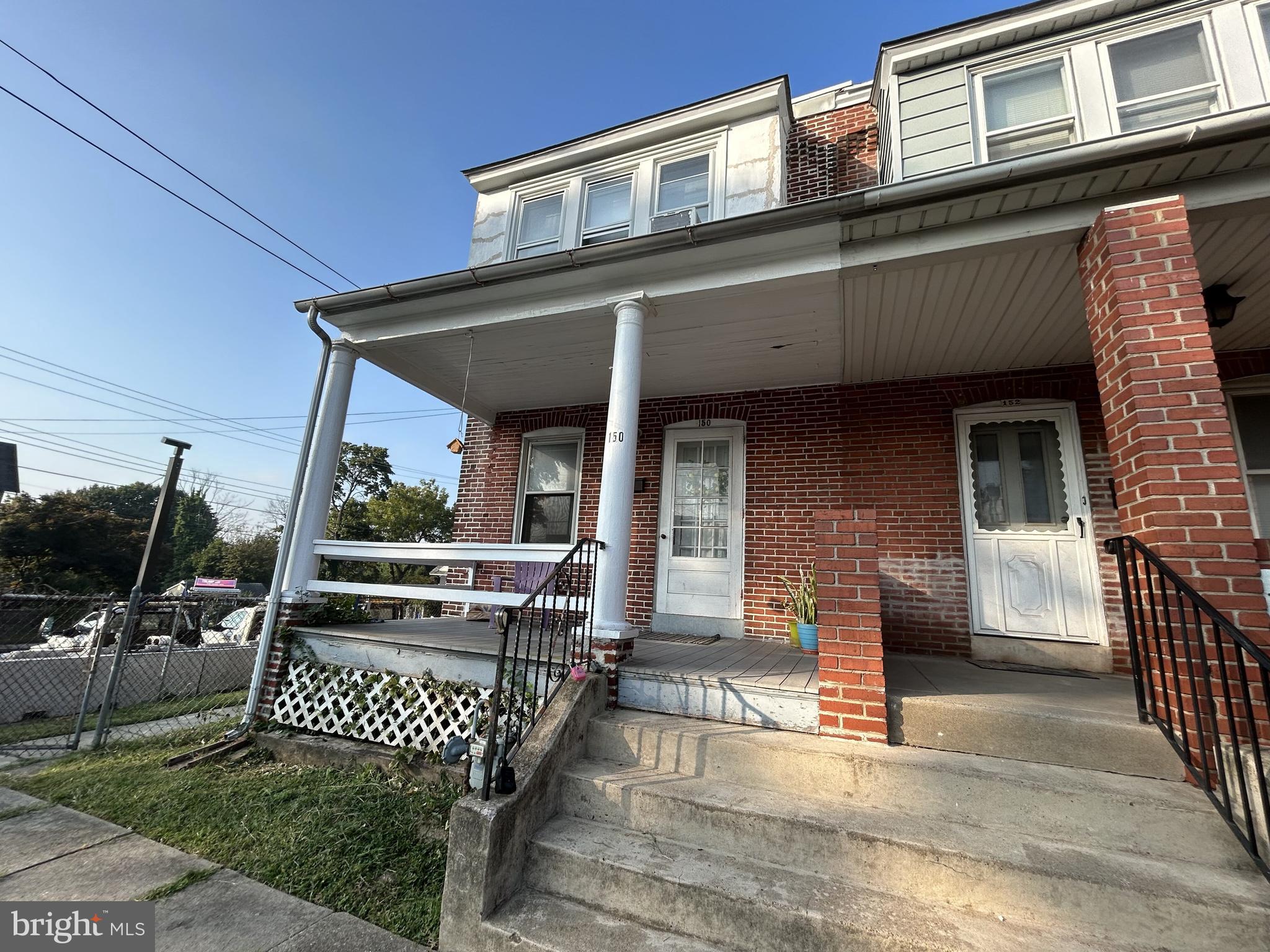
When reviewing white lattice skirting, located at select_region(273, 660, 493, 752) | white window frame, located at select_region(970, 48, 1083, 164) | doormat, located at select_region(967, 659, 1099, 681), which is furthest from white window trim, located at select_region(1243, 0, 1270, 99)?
white lattice skirting, located at select_region(273, 660, 493, 752)

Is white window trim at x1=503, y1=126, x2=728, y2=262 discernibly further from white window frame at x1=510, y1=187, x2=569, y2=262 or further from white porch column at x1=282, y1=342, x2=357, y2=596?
white porch column at x1=282, y1=342, x2=357, y2=596

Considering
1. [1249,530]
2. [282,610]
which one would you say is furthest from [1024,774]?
[282,610]

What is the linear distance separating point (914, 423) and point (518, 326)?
3.82 meters

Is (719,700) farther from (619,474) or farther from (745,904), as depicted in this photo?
(619,474)

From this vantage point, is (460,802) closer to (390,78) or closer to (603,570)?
(603,570)

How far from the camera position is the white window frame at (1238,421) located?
389cm

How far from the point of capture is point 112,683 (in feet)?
13.4

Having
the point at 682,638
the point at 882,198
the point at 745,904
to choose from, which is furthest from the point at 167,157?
the point at 745,904

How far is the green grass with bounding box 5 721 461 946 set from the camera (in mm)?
2268

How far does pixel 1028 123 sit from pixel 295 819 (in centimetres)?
732

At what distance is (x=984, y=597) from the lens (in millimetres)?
4238

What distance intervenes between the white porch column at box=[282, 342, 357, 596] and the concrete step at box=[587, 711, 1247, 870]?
3.16 metres

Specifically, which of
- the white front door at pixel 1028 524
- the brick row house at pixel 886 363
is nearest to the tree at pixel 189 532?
the brick row house at pixel 886 363

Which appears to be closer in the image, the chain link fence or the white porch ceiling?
the white porch ceiling
